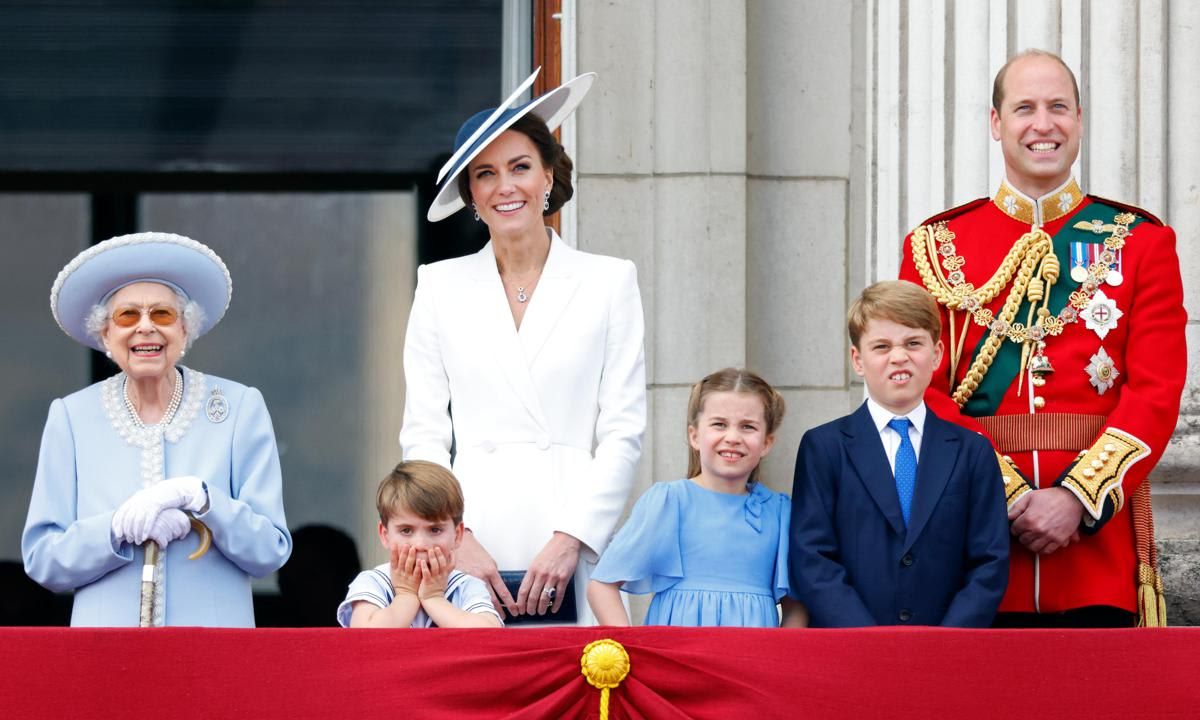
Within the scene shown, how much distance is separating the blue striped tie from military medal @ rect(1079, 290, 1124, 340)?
19.6 inches

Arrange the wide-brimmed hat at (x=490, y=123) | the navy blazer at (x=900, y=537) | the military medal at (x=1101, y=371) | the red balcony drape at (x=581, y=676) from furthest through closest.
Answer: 1. the wide-brimmed hat at (x=490, y=123)
2. the military medal at (x=1101, y=371)
3. the navy blazer at (x=900, y=537)
4. the red balcony drape at (x=581, y=676)

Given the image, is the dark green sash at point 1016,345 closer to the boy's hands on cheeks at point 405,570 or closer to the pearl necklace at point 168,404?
the boy's hands on cheeks at point 405,570

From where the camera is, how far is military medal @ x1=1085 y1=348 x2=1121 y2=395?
13.7 feet

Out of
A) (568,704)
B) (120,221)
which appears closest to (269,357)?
(120,221)

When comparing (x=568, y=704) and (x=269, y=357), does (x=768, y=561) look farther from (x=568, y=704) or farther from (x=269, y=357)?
(x=269, y=357)

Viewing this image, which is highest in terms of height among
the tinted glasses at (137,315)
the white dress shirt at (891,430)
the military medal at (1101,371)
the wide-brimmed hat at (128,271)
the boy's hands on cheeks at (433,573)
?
the wide-brimmed hat at (128,271)

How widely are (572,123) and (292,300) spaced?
117 cm

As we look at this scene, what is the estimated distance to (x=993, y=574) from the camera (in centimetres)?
383

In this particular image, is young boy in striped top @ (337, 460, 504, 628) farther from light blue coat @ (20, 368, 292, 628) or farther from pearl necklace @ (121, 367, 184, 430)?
pearl necklace @ (121, 367, 184, 430)

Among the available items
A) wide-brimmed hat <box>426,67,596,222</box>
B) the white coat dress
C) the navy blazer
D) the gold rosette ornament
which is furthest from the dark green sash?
the gold rosette ornament

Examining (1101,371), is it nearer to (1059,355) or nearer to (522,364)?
(1059,355)

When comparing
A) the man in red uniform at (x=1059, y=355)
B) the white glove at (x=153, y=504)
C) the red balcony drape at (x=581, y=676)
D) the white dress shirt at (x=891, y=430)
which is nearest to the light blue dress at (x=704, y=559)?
the white dress shirt at (x=891, y=430)

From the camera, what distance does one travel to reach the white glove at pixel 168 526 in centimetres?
387

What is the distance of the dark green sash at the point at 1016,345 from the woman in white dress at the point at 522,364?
28.8 inches
